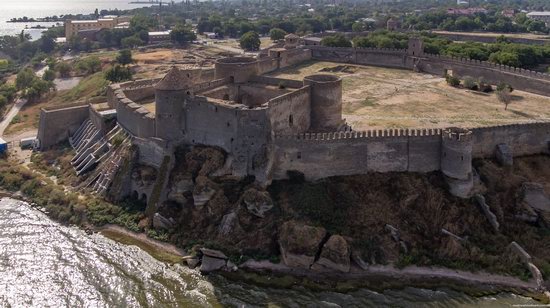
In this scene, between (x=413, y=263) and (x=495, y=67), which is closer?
(x=413, y=263)

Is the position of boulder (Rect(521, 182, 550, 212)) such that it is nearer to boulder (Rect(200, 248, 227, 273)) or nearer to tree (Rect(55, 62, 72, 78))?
boulder (Rect(200, 248, 227, 273))

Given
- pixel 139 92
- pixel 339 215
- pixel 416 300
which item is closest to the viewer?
pixel 416 300

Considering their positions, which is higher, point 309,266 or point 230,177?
point 230,177

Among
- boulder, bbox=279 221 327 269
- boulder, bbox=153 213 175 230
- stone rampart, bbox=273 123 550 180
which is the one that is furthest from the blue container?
boulder, bbox=279 221 327 269

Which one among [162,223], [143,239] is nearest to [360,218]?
[162,223]

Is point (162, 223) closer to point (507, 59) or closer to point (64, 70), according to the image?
point (507, 59)

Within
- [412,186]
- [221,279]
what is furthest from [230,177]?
[412,186]

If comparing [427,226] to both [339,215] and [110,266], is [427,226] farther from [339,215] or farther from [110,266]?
[110,266]

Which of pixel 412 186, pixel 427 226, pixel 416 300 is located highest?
pixel 412 186
